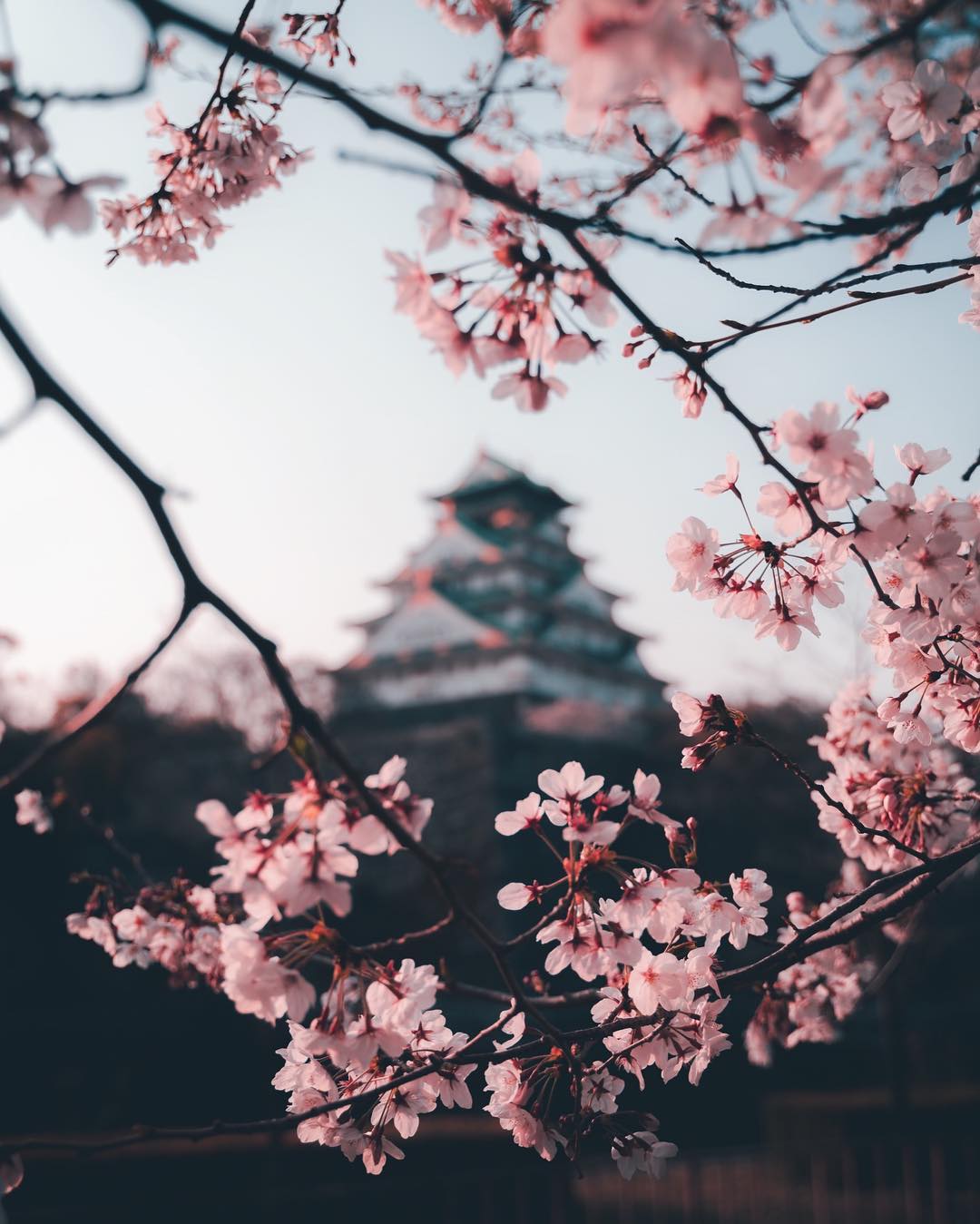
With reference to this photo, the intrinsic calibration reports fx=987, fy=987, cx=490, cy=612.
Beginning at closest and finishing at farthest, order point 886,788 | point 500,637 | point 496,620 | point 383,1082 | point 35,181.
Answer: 1. point 35,181
2. point 383,1082
3. point 886,788
4. point 500,637
5. point 496,620

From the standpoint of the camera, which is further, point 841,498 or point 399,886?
point 399,886

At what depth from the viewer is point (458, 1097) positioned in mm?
1492

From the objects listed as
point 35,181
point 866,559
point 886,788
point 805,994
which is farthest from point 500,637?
point 35,181

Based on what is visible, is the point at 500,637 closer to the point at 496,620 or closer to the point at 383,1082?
the point at 496,620

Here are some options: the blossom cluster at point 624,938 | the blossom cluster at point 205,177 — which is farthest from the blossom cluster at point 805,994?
the blossom cluster at point 205,177

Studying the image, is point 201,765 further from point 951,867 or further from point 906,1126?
point 951,867

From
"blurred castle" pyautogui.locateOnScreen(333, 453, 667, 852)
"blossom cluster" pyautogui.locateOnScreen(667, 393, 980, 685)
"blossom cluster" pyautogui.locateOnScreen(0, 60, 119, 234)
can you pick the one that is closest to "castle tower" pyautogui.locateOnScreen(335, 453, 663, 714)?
"blurred castle" pyautogui.locateOnScreen(333, 453, 667, 852)

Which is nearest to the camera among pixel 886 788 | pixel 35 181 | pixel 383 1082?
pixel 35 181

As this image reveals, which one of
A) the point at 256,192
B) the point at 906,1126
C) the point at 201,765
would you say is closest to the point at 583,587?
the point at 201,765

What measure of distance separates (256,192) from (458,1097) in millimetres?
1564

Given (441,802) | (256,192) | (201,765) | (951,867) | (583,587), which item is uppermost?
(583,587)

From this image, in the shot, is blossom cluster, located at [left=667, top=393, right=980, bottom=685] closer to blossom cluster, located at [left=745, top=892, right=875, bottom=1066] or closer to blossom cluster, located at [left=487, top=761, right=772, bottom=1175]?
blossom cluster, located at [left=487, top=761, right=772, bottom=1175]

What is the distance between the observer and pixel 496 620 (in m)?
28.6

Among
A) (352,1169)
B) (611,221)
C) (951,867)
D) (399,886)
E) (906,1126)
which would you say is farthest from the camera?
(399,886)
